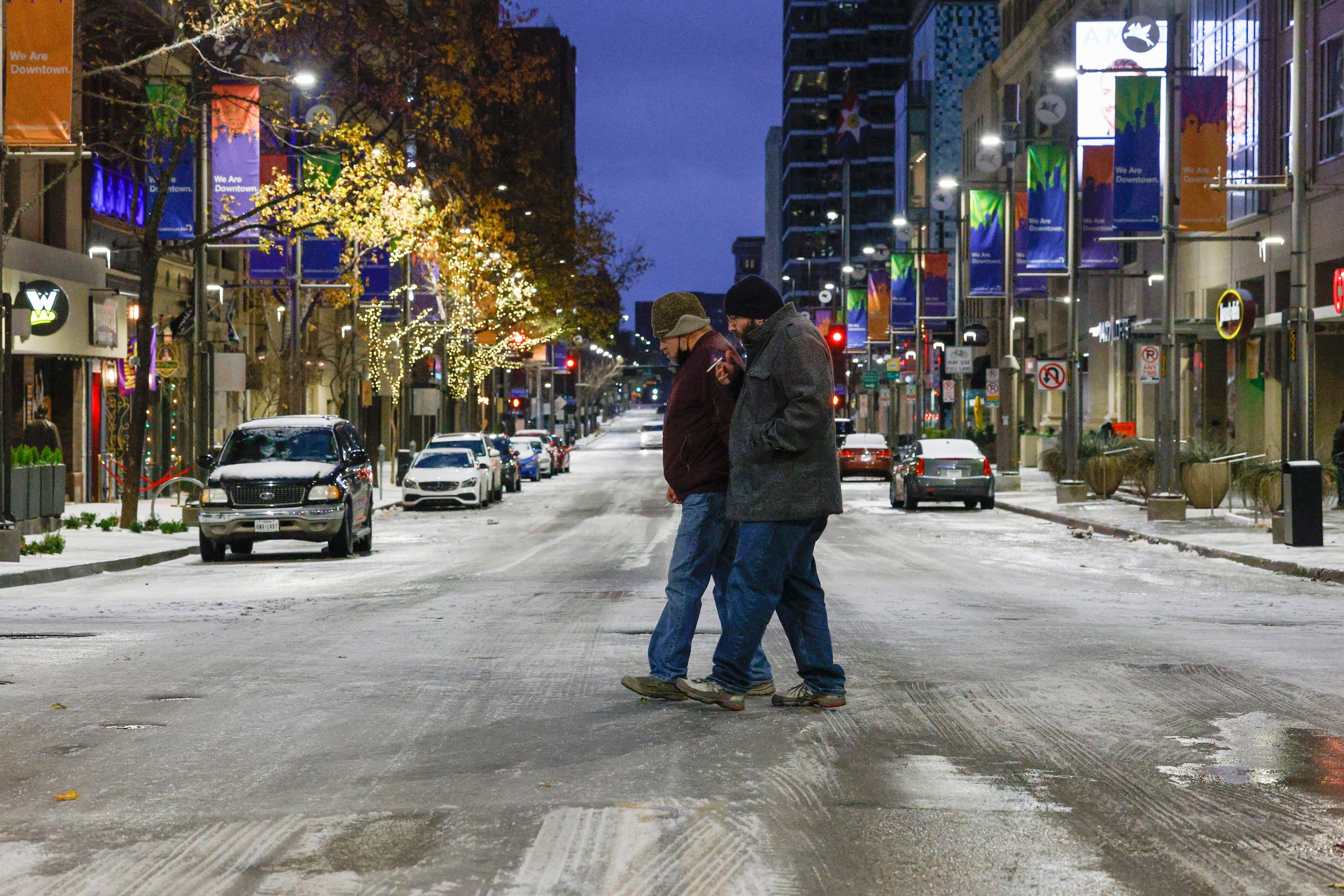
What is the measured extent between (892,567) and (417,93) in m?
22.8

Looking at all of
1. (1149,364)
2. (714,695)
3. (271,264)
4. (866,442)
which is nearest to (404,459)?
(271,264)

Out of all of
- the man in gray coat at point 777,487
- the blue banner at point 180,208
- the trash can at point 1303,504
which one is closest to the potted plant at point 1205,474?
the trash can at point 1303,504

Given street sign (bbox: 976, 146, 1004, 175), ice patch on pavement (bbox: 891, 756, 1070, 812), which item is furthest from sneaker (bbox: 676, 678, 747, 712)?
street sign (bbox: 976, 146, 1004, 175)

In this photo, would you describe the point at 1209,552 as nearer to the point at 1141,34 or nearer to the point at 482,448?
the point at 1141,34

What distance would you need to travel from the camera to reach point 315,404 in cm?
6531

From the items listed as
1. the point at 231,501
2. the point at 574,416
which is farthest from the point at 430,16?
the point at 574,416

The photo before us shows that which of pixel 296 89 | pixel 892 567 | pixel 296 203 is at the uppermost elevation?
pixel 296 89

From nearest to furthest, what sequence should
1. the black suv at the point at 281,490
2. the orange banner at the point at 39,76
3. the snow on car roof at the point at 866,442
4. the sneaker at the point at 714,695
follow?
Answer: 1. the sneaker at the point at 714,695
2. the orange banner at the point at 39,76
3. the black suv at the point at 281,490
4. the snow on car roof at the point at 866,442

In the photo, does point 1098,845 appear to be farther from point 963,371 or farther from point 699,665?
point 963,371

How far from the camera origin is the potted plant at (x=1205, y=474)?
1265 inches

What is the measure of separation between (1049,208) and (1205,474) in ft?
32.9

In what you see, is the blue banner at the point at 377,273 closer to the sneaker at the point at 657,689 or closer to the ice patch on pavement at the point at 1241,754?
the sneaker at the point at 657,689

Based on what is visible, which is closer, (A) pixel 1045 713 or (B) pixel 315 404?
(A) pixel 1045 713

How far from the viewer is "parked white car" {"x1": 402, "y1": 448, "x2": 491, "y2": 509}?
1609 inches
